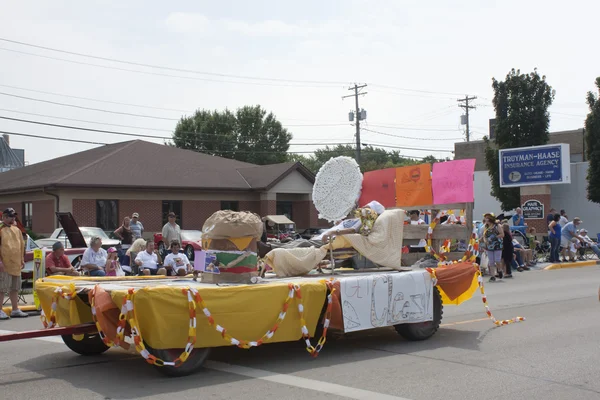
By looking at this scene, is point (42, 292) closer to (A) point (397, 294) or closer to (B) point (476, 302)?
(A) point (397, 294)

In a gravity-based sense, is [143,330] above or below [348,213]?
below

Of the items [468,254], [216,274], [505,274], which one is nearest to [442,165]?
[468,254]

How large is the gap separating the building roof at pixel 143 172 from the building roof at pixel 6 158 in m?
41.4

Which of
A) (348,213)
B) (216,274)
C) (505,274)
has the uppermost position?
(348,213)

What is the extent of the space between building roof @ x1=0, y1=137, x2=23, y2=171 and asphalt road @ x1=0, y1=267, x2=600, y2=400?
7943cm

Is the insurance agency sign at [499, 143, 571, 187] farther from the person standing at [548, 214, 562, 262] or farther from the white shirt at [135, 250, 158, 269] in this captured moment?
the white shirt at [135, 250, 158, 269]

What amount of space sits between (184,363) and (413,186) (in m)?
5.10

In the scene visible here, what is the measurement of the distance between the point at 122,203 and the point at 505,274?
832 inches

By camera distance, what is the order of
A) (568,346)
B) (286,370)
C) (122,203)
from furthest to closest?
(122,203) < (568,346) < (286,370)

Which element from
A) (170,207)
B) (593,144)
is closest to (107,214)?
(170,207)

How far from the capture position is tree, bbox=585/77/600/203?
33.1 m

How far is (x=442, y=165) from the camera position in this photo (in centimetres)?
1014

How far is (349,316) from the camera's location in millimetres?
8266

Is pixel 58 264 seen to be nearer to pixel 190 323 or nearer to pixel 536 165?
pixel 190 323
